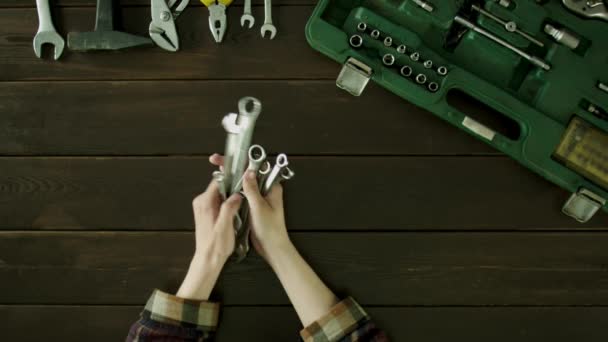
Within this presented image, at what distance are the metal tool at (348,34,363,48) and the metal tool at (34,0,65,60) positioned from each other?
20.2 inches

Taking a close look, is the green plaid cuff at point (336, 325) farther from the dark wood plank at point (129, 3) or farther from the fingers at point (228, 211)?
the dark wood plank at point (129, 3)

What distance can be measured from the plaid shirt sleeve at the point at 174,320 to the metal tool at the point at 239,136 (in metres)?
0.20

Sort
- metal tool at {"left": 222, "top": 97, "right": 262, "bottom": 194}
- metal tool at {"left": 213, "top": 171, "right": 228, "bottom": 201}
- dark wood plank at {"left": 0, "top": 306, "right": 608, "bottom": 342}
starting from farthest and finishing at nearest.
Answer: dark wood plank at {"left": 0, "top": 306, "right": 608, "bottom": 342} → metal tool at {"left": 213, "top": 171, "right": 228, "bottom": 201} → metal tool at {"left": 222, "top": 97, "right": 262, "bottom": 194}

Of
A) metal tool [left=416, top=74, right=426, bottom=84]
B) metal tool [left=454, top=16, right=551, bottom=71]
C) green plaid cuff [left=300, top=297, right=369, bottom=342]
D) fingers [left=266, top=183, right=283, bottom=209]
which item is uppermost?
metal tool [left=454, top=16, right=551, bottom=71]

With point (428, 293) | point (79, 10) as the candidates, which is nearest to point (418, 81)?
point (428, 293)

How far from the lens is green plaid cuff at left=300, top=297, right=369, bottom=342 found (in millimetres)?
750

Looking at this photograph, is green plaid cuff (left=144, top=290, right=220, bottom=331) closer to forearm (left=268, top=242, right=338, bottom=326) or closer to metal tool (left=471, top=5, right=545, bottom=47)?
forearm (left=268, top=242, right=338, bottom=326)

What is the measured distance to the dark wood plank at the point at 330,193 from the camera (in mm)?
873

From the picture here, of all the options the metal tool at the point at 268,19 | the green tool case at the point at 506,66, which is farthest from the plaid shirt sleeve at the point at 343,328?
the metal tool at the point at 268,19

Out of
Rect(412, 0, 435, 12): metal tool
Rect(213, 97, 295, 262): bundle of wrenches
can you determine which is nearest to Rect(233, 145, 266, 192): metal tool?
Rect(213, 97, 295, 262): bundle of wrenches

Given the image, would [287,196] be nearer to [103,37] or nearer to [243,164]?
[243,164]

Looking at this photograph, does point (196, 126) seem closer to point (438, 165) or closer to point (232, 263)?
point (232, 263)

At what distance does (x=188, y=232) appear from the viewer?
0.87 metres

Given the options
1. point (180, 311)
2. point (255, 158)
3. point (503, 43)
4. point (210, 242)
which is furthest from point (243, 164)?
point (503, 43)
